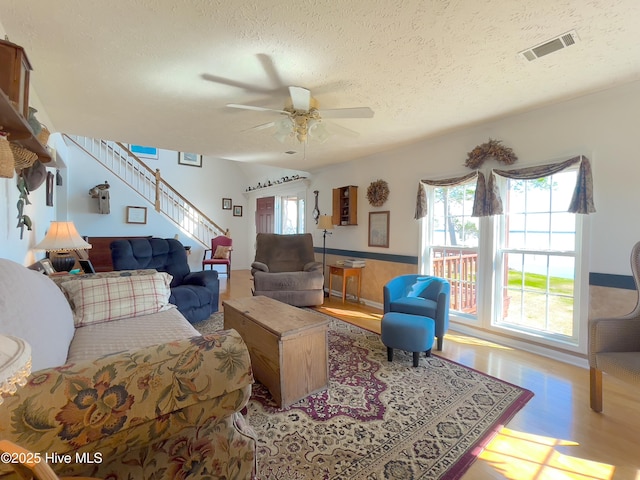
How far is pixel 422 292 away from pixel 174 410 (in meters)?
2.75

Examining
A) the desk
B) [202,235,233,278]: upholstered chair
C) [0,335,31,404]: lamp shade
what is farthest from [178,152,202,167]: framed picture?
[0,335,31,404]: lamp shade

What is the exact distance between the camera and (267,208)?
302 inches

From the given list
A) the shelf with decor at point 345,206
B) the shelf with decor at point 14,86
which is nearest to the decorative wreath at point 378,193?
the shelf with decor at point 345,206

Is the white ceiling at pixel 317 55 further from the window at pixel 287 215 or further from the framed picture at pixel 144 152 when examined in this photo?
the framed picture at pixel 144 152

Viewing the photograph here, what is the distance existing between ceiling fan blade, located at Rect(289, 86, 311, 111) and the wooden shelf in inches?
56.0

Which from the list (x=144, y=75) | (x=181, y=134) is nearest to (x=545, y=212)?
(x=144, y=75)

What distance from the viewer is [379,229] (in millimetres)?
4383

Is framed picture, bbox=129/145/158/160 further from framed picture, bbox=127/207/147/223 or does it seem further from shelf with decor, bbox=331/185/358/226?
shelf with decor, bbox=331/185/358/226

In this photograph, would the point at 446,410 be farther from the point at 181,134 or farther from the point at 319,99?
the point at 181,134

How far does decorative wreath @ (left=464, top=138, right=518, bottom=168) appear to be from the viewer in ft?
9.61

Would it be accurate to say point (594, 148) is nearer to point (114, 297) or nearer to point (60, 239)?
point (114, 297)

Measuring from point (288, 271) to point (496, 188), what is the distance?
3.07 metres

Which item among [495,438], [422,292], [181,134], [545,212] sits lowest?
[495,438]

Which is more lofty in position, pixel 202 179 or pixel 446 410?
pixel 202 179
